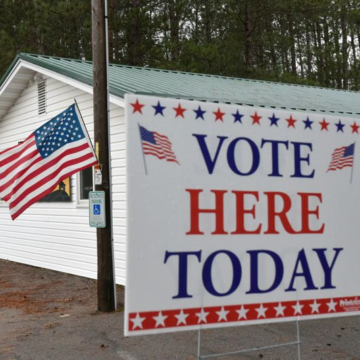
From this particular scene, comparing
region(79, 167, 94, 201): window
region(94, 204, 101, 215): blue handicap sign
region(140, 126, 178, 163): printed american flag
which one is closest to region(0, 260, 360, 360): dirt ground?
region(94, 204, 101, 215): blue handicap sign

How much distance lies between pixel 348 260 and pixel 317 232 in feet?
1.24

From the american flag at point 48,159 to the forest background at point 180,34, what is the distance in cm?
1475

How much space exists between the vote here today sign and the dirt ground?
1825 mm

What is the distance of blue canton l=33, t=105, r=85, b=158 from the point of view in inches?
320

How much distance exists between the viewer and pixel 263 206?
4.43 m

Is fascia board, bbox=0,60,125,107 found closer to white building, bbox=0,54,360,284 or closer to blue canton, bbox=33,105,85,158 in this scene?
white building, bbox=0,54,360,284

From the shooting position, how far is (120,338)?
276 inches

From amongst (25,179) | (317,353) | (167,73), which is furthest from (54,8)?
(317,353)

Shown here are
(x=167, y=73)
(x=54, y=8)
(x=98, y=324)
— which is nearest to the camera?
(x=98, y=324)

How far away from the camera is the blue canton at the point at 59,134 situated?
8.12m

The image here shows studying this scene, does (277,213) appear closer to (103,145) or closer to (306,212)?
(306,212)

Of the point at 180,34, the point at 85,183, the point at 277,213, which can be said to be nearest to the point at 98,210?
the point at 85,183

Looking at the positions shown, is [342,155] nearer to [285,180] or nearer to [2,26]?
[285,180]

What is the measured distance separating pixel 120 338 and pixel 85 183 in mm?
5488
